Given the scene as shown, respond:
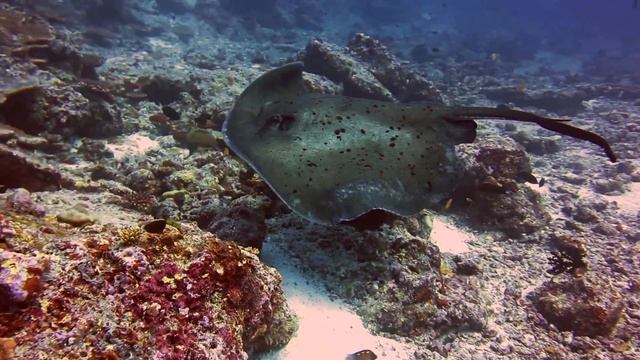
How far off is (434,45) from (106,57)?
2594cm

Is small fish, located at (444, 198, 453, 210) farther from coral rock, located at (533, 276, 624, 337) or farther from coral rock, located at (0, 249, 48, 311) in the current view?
coral rock, located at (0, 249, 48, 311)

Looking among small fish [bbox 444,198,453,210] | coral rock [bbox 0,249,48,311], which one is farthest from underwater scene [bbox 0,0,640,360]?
small fish [bbox 444,198,453,210]

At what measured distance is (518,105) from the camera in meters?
18.4

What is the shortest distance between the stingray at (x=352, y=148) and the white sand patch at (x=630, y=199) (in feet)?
21.3

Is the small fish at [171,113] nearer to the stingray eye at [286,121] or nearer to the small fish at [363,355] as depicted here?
the stingray eye at [286,121]

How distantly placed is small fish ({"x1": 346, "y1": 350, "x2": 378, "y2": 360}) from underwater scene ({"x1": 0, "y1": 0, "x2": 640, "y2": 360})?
0.03 m

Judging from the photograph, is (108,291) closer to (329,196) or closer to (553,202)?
(329,196)

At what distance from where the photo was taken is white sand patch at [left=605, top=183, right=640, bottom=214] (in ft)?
31.1

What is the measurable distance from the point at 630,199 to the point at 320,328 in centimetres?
1014

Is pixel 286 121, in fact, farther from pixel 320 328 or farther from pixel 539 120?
pixel 539 120

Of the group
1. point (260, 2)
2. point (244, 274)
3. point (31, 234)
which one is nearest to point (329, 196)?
point (244, 274)

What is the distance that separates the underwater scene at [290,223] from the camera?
228 cm

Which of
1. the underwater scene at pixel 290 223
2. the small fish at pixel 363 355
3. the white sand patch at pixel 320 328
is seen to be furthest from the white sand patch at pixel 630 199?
the small fish at pixel 363 355

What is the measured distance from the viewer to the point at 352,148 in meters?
4.19
